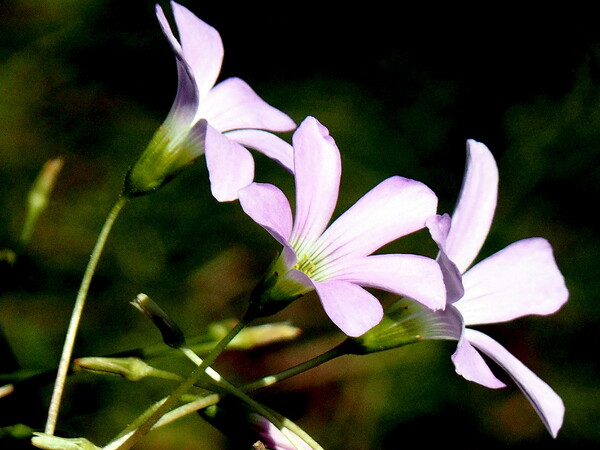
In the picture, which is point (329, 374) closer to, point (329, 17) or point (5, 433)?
point (329, 17)

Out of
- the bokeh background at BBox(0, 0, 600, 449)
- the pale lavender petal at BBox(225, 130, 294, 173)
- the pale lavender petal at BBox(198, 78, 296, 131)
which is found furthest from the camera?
the bokeh background at BBox(0, 0, 600, 449)

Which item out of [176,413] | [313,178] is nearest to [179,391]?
[176,413]

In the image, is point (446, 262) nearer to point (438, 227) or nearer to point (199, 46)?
point (438, 227)

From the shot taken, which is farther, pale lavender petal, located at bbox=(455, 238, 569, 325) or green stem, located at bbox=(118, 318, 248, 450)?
pale lavender petal, located at bbox=(455, 238, 569, 325)

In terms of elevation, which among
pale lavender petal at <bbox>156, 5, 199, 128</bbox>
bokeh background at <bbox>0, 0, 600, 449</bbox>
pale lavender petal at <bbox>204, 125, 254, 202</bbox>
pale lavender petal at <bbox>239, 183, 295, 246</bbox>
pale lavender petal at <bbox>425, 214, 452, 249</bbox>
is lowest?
bokeh background at <bbox>0, 0, 600, 449</bbox>

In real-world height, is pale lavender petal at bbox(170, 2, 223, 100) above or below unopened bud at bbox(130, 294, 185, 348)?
above

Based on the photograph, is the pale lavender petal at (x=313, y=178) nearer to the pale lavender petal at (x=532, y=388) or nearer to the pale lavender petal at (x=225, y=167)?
the pale lavender petal at (x=225, y=167)

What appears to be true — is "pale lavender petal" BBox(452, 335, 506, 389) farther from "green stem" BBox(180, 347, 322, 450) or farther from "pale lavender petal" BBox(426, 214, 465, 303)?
"green stem" BBox(180, 347, 322, 450)

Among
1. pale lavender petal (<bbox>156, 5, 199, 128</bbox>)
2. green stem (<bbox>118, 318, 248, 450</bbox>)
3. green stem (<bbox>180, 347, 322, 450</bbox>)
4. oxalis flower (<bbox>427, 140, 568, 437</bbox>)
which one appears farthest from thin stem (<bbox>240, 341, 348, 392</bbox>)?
pale lavender petal (<bbox>156, 5, 199, 128</bbox>)
